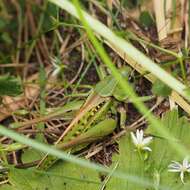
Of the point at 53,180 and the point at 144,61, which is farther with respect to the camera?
the point at 53,180

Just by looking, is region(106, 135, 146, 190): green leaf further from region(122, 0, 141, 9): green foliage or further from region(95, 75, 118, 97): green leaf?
region(122, 0, 141, 9): green foliage

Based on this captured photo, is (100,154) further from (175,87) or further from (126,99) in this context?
(175,87)

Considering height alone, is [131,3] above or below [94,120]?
above

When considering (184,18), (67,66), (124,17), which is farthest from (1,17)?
(184,18)

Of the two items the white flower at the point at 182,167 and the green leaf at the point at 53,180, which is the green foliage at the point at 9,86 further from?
the white flower at the point at 182,167

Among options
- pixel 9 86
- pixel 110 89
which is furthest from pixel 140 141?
pixel 9 86

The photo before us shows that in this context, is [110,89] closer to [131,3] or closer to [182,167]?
[182,167]
